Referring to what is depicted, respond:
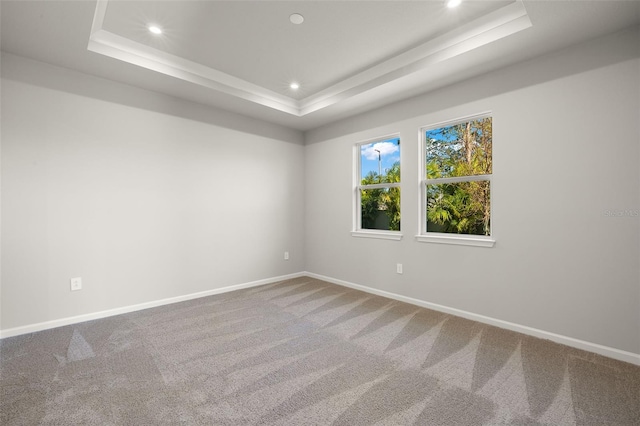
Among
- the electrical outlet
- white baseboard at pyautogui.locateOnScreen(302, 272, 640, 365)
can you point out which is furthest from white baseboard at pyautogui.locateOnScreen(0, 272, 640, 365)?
the electrical outlet

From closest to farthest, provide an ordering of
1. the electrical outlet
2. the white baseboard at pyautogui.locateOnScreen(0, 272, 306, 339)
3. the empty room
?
the empty room
the white baseboard at pyautogui.locateOnScreen(0, 272, 306, 339)
the electrical outlet

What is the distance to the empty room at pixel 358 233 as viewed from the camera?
1904 millimetres

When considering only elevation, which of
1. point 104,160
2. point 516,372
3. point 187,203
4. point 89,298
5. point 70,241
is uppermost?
point 104,160

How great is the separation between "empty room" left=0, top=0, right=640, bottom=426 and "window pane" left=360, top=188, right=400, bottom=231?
0.05 m

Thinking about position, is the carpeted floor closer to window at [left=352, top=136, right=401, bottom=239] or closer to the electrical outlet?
the electrical outlet

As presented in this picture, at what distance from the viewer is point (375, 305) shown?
11.5 feet

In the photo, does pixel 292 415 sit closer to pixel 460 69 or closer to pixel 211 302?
pixel 211 302

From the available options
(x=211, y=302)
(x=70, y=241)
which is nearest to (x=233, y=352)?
(x=211, y=302)

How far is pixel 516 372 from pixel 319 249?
3139 mm

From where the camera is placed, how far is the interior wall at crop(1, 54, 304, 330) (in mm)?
2672

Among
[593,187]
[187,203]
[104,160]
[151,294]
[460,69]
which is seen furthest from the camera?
[187,203]

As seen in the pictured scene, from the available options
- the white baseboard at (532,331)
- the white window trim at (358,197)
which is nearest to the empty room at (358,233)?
the white baseboard at (532,331)

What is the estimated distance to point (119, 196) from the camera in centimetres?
320

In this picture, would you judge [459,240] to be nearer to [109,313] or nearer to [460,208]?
[460,208]
